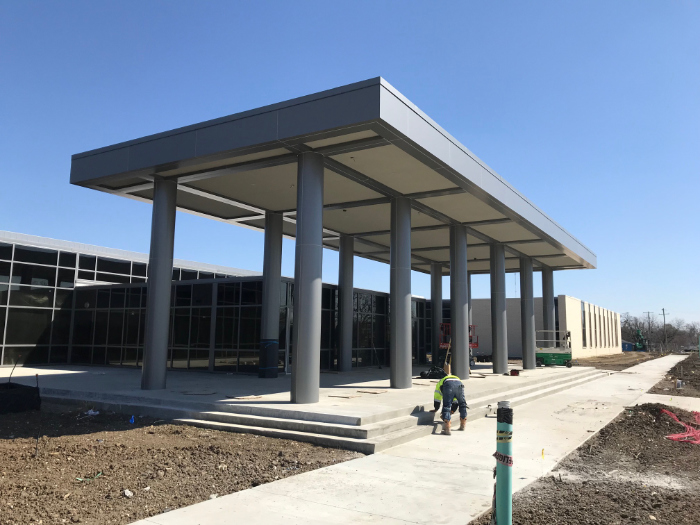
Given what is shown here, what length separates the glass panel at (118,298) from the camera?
25.8 m

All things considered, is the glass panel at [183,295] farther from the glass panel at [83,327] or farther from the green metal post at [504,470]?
the green metal post at [504,470]

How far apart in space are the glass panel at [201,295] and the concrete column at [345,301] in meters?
5.90

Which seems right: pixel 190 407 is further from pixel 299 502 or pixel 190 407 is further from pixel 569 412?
pixel 569 412

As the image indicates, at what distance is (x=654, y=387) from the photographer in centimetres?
2253

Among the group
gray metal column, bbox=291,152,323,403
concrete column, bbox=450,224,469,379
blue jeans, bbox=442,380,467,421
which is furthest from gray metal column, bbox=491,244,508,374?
gray metal column, bbox=291,152,323,403

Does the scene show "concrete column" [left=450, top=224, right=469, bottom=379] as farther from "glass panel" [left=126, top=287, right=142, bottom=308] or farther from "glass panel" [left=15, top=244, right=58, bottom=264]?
"glass panel" [left=15, top=244, right=58, bottom=264]

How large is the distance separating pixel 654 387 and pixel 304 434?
18821 mm

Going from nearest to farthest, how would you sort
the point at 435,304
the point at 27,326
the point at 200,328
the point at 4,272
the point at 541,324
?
1. the point at 200,328
2. the point at 4,272
3. the point at 27,326
4. the point at 435,304
5. the point at 541,324

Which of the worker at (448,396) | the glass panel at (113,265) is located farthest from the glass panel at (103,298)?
the worker at (448,396)

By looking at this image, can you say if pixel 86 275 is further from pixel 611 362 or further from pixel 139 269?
pixel 611 362

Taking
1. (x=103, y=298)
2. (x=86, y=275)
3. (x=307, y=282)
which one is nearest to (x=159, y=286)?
(x=307, y=282)

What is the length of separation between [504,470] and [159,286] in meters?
12.1

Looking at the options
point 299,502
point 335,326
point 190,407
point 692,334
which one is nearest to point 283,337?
point 335,326

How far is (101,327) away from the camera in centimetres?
2625
